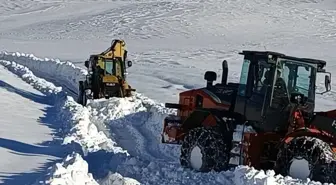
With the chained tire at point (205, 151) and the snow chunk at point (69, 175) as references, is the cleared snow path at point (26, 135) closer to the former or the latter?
the snow chunk at point (69, 175)

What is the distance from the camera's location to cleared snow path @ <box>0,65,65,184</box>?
9.54 metres

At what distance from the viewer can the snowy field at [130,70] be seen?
9.95m

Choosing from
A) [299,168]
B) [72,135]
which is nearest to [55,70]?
[72,135]

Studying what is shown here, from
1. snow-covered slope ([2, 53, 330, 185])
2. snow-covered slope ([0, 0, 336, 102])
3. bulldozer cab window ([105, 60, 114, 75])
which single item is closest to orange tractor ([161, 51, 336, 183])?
snow-covered slope ([2, 53, 330, 185])

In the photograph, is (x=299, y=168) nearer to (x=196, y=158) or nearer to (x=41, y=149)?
(x=196, y=158)

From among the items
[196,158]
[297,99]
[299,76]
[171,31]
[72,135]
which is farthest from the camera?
[171,31]

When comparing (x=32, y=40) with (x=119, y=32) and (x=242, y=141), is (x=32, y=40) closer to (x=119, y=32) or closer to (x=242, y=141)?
(x=119, y=32)

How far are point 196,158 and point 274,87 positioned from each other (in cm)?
159

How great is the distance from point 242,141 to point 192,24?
45.2 m

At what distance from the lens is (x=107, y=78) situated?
20.1 meters

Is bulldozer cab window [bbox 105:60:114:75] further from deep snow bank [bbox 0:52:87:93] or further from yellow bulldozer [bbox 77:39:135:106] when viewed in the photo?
deep snow bank [bbox 0:52:87:93]

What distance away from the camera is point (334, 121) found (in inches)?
374

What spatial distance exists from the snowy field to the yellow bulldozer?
71 cm

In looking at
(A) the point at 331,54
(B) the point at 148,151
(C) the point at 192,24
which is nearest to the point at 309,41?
(A) the point at 331,54
